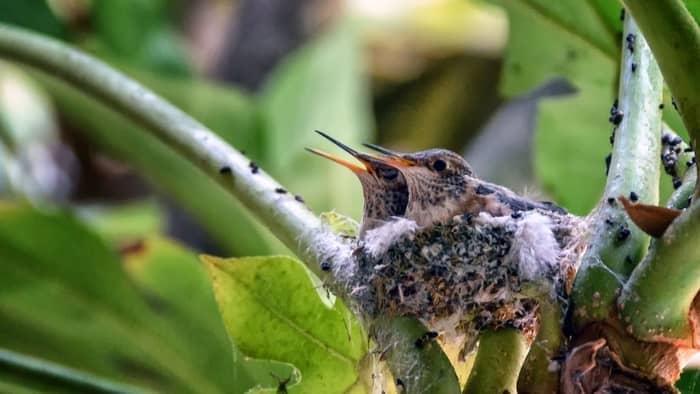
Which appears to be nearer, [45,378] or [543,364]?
[543,364]

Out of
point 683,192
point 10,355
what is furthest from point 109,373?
point 683,192

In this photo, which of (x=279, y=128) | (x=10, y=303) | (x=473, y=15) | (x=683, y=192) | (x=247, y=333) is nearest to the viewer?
(x=683, y=192)

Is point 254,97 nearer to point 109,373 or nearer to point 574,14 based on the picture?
point 109,373

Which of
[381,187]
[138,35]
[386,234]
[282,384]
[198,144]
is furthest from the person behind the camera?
[138,35]

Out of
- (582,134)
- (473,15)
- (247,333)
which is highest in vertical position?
(473,15)

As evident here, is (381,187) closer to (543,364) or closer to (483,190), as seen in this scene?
(483,190)

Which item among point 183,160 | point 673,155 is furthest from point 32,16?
point 673,155

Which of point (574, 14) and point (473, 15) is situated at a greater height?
point (473, 15)

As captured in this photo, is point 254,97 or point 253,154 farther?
point 254,97
